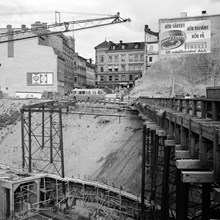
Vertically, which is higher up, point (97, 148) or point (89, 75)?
point (89, 75)

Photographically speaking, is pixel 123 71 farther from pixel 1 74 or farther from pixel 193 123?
pixel 193 123

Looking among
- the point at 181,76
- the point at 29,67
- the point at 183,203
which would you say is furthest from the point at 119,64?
the point at 183,203

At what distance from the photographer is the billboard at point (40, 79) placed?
55.7 metres

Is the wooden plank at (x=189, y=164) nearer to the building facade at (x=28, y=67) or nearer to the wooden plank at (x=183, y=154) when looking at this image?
the wooden plank at (x=183, y=154)

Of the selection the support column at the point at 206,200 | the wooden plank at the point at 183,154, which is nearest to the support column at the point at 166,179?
the wooden plank at the point at 183,154

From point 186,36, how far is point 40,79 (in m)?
25.4

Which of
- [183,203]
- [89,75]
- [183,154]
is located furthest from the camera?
[89,75]

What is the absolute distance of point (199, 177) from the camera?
22.5ft

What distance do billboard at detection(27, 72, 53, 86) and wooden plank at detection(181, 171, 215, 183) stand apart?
166ft

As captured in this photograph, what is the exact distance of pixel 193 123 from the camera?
24.8 feet

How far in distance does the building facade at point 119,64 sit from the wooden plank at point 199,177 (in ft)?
A: 240

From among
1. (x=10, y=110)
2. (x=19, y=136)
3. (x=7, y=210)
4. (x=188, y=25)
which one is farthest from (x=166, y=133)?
(x=188, y=25)

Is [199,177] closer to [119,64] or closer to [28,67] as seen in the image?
[28,67]

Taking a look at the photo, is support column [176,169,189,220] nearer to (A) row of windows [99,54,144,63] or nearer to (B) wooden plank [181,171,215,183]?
(B) wooden plank [181,171,215,183]
